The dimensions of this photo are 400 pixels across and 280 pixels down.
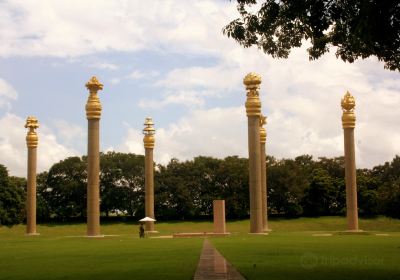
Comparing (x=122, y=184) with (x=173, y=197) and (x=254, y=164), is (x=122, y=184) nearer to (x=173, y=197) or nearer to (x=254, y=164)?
(x=173, y=197)

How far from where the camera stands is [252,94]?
148 ft

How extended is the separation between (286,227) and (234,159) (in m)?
15.2


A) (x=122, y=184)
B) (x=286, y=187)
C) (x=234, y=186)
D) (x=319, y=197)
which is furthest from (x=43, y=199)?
(x=319, y=197)

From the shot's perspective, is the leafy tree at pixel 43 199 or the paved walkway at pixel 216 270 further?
the leafy tree at pixel 43 199

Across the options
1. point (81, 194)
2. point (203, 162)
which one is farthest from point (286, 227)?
point (81, 194)

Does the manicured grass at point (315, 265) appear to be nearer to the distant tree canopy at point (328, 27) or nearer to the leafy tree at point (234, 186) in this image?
the distant tree canopy at point (328, 27)

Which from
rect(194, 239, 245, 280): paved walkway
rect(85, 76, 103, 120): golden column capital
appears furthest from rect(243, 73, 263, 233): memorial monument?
rect(194, 239, 245, 280): paved walkway

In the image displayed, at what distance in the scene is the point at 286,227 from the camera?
6700 cm

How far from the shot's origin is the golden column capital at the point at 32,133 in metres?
54.8

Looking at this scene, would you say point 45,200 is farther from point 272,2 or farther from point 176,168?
point 272,2

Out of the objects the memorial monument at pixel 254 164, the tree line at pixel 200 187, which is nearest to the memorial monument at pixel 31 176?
the tree line at pixel 200 187

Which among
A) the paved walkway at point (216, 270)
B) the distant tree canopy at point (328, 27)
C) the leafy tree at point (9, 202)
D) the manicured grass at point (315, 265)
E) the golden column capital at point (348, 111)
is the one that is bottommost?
the manicured grass at point (315, 265)

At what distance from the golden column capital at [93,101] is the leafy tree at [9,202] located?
25.3 metres

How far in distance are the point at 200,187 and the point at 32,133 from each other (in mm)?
28458
